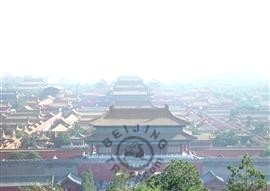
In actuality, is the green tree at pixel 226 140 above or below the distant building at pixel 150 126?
below

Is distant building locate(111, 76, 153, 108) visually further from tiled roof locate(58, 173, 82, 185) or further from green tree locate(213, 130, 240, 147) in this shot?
tiled roof locate(58, 173, 82, 185)

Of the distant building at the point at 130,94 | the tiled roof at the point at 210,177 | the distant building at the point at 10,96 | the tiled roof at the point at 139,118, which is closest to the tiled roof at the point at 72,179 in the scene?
the tiled roof at the point at 139,118

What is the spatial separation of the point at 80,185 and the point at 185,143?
564 cm

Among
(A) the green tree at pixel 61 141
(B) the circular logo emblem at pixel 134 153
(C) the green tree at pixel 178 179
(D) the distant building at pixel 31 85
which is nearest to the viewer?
(C) the green tree at pixel 178 179

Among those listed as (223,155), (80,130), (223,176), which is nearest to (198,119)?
(80,130)

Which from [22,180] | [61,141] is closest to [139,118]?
[61,141]

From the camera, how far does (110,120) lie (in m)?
24.8

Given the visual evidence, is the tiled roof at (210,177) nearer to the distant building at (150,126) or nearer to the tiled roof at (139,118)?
the distant building at (150,126)

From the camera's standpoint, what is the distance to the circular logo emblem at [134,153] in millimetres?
23094

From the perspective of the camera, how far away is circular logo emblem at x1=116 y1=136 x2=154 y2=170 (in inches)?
909

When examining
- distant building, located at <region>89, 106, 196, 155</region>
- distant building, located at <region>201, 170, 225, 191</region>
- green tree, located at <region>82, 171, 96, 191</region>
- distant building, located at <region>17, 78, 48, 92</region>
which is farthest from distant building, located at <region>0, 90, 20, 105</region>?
distant building, located at <region>201, 170, 225, 191</region>

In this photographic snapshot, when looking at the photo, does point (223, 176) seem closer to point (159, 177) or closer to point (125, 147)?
point (125, 147)

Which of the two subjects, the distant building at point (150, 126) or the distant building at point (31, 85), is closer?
the distant building at point (150, 126)

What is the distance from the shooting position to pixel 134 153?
23.6 m
